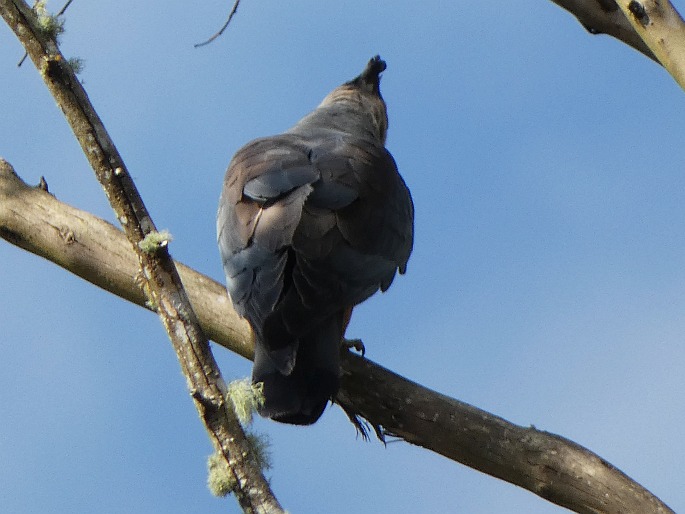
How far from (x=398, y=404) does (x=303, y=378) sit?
20.3 inches

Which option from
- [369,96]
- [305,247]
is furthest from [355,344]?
[369,96]

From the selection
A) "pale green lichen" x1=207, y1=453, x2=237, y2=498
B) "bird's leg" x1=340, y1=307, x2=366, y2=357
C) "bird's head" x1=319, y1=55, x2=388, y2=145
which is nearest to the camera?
"pale green lichen" x1=207, y1=453, x2=237, y2=498

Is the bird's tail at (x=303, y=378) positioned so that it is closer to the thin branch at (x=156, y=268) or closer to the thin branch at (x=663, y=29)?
the thin branch at (x=156, y=268)

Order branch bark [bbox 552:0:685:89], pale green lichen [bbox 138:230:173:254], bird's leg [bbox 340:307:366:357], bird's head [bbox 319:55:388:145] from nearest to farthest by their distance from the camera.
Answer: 1. pale green lichen [bbox 138:230:173:254]
2. branch bark [bbox 552:0:685:89]
3. bird's leg [bbox 340:307:366:357]
4. bird's head [bbox 319:55:388:145]

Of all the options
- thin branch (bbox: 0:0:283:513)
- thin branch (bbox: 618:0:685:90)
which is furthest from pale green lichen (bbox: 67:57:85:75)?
thin branch (bbox: 618:0:685:90)

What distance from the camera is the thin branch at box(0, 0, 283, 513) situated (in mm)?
2539

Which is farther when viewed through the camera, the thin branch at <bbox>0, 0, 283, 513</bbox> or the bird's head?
the bird's head

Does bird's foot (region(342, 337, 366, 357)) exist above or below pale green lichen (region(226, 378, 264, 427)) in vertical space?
above

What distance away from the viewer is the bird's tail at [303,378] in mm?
3354

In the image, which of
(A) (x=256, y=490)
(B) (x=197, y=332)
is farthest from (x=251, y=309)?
(A) (x=256, y=490)

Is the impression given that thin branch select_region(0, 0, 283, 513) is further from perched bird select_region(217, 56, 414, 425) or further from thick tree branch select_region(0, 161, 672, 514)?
thick tree branch select_region(0, 161, 672, 514)

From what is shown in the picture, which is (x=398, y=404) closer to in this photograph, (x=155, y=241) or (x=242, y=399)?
(x=242, y=399)

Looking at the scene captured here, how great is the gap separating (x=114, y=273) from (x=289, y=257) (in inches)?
31.9

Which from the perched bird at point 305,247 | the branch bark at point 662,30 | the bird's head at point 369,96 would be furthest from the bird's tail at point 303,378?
the bird's head at point 369,96
